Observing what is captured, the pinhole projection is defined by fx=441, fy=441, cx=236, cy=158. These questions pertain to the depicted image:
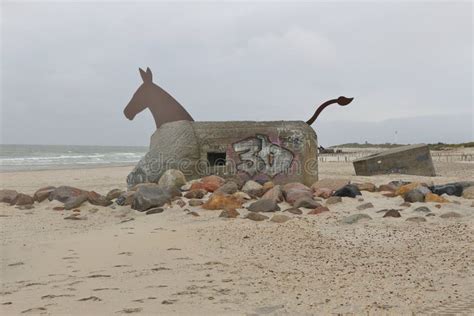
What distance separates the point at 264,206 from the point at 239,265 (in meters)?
3.01

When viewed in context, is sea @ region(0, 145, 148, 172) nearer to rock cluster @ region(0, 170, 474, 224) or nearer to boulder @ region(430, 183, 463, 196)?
rock cluster @ region(0, 170, 474, 224)

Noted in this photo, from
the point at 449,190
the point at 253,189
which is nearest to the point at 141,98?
the point at 253,189

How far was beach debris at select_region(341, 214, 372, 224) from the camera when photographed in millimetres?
7016

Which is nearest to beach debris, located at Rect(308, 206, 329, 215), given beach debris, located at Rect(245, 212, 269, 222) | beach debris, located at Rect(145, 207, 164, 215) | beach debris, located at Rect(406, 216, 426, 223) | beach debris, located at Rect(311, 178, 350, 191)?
beach debris, located at Rect(245, 212, 269, 222)

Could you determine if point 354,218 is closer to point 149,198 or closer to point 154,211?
point 154,211

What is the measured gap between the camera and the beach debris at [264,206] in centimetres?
794

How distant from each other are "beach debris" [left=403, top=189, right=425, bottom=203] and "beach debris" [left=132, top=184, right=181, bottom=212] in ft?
15.4

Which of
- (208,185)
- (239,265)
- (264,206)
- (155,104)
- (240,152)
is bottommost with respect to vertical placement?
(239,265)

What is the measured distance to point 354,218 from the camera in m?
7.08

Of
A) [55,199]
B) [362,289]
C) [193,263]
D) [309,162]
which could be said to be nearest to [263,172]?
[309,162]

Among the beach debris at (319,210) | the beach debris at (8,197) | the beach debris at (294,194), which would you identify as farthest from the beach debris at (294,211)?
the beach debris at (8,197)

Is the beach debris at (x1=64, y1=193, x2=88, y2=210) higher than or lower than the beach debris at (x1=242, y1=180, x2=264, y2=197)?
lower

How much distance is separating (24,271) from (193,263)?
1902mm

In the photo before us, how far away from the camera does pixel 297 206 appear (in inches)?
322
